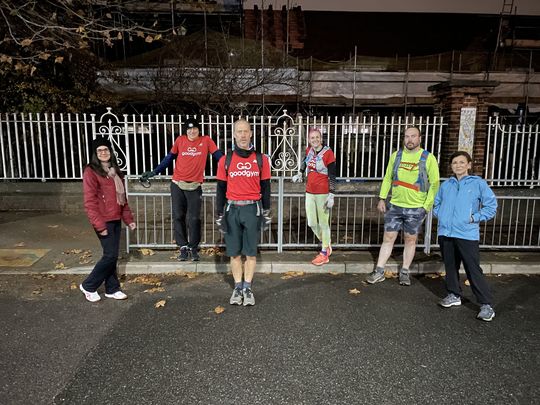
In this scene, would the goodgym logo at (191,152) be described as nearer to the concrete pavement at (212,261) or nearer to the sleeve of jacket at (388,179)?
the concrete pavement at (212,261)

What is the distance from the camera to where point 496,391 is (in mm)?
3072

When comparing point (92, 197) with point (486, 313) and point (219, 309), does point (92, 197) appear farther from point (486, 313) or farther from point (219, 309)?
point (486, 313)

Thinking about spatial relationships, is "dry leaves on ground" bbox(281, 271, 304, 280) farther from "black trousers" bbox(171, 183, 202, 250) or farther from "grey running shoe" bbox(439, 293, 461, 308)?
"grey running shoe" bbox(439, 293, 461, 308)

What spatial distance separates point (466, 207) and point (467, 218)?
112 mm

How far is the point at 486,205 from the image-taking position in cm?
426

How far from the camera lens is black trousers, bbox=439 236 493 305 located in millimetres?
4301

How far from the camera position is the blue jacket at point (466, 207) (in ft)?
14.0

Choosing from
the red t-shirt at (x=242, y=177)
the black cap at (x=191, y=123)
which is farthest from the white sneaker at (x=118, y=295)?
the black cap at (x=191, y=123)

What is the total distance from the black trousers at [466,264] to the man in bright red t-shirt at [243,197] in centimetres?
193

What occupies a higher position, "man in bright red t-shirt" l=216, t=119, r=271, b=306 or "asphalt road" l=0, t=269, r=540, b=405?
"man in bright red t-shirt" l=216, t=119, r=271, b=306

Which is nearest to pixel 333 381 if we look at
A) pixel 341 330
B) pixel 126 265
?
pixel 341 330

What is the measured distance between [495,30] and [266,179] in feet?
63.4

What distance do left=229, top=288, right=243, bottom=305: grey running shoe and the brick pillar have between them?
6.29 meters

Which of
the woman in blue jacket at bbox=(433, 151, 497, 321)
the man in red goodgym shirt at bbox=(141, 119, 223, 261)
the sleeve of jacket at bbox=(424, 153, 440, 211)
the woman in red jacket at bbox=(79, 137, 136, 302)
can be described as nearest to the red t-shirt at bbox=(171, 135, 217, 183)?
the man in red goodgym shirt at bbox=(141, 119, 223, 261)
